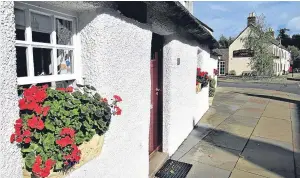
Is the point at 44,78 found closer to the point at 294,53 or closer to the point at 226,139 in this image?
the point at 226,139

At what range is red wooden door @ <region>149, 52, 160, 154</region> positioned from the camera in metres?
4.57

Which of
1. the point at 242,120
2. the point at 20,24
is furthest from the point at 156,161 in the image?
the point at 242,120

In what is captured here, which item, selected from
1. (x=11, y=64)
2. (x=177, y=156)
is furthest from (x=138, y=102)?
(x=177, y=156)

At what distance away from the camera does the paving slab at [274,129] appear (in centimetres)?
621

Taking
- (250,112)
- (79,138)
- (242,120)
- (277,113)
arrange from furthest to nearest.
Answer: (250,112)
(277,113)
(242,120)
(79,138)

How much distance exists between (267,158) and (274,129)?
2.43m

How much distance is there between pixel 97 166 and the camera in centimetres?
246

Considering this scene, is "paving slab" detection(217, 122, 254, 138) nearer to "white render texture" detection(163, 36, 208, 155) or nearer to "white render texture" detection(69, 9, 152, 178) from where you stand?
"white render texture" detection(163, 36, 208, 155)

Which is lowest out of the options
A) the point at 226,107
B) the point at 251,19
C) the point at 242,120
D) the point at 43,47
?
the point at 242,120

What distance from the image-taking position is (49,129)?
174 centimetres

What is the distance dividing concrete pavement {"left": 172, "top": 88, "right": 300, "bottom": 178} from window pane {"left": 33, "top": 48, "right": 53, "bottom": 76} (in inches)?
124

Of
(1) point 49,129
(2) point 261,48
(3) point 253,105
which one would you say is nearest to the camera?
(1) point 49,129

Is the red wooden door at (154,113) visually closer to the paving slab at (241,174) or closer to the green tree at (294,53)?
the paving slab at (241,174)

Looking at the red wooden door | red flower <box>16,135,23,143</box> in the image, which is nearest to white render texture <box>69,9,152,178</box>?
red flower <box>16,135,23,143</box>
